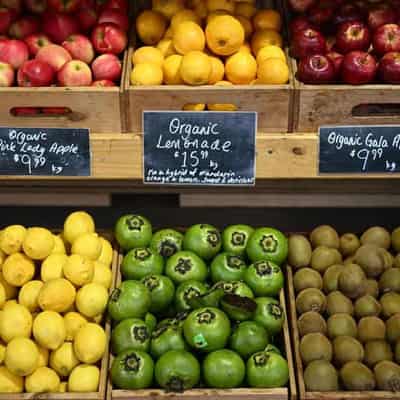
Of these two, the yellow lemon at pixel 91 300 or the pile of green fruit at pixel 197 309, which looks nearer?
the pile of green fruit at pixel 197 309

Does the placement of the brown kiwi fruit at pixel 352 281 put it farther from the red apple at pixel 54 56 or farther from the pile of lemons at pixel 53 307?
the red apple at pixel 54 56

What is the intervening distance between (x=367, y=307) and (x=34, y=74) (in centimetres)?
99

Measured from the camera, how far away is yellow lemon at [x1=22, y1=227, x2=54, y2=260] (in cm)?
165

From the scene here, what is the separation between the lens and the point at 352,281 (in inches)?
65.5

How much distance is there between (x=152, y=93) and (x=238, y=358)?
63cm

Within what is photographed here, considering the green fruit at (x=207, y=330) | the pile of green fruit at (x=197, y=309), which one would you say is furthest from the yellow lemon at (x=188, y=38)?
the green fruit at (x=207, y=330)

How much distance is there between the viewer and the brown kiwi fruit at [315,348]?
1.53 metres

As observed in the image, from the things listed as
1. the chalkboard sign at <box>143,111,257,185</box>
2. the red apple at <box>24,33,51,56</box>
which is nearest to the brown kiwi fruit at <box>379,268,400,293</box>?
the chalkboard sign at <box>143,111,257,185</box>

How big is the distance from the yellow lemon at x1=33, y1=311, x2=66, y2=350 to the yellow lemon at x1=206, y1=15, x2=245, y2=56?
0.79 meters

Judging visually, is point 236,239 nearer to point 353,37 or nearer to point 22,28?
point 353,37

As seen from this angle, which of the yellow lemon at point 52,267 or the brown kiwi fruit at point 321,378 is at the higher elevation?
the yellow lemon at point 52,267

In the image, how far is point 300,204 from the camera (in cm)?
215

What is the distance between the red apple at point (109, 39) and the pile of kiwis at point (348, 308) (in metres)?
0.69

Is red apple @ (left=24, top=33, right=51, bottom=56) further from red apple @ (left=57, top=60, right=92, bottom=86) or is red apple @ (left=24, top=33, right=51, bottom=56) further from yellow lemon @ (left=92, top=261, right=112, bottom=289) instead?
yellow lemon @ (left=92, top=261, right=112, bottom=289)
